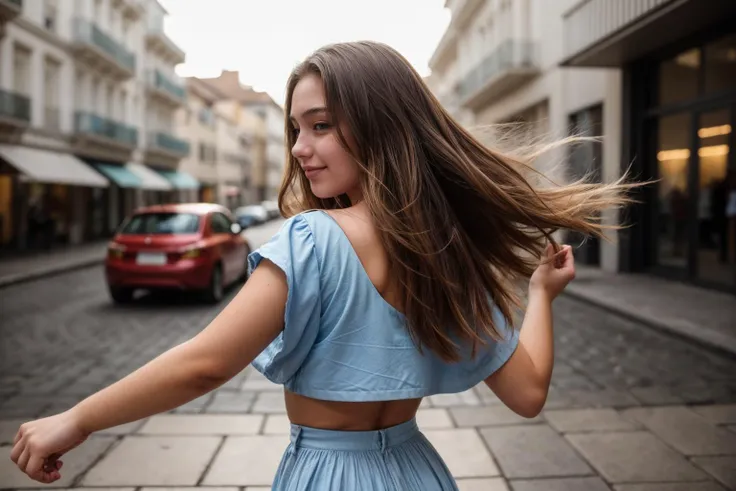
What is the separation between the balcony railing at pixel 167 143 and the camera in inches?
1542

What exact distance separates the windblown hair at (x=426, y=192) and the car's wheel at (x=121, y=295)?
9.69 metres

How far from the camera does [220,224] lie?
1123 centimetres

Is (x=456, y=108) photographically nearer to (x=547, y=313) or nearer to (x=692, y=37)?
(x=692, y=37)

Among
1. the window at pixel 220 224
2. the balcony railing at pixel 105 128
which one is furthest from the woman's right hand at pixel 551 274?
the balcony railing at pixel 105 128

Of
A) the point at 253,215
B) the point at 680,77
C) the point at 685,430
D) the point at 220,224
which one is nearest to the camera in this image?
the point at 685,430

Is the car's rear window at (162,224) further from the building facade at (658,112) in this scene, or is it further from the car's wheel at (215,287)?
the building facade at (658,112)

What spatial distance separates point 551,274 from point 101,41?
31184 mm

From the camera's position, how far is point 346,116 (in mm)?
1216

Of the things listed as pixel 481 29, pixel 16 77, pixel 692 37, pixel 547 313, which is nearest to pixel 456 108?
pixel 481 29

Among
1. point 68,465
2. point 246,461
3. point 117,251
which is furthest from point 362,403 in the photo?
point 117,251

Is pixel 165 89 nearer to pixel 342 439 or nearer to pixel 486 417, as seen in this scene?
pixel 486 417

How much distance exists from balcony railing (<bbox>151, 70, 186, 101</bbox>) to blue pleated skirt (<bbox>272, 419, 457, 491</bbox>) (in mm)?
40062

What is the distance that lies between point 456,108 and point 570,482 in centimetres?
3065

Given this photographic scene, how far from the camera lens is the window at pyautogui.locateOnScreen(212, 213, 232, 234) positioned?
1095cm
